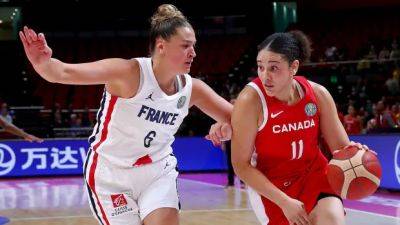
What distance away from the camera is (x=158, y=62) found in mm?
3885

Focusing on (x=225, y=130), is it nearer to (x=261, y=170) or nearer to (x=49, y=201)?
(x=261, y=170)

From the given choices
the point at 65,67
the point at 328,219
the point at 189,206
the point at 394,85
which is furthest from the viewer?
the point at 394,85

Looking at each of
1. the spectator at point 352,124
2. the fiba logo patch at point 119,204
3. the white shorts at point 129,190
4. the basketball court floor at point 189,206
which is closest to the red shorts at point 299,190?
the white shorts at point 129,190

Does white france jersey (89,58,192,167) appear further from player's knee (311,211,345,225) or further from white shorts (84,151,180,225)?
player's knee (311,211,345,225)

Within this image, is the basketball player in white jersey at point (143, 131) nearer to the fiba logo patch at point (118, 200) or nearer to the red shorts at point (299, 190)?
Result: the fiba logo patch at point (118, 200)

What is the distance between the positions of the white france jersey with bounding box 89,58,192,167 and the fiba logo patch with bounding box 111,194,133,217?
20cm

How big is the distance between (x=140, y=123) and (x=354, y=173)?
126cm

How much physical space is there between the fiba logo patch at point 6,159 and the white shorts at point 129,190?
35.8 ft

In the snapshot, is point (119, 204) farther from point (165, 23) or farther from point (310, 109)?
point (310, 109)

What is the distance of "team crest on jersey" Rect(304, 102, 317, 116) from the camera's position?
3.80 m

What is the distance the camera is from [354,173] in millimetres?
3529

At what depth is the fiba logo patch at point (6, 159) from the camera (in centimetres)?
1426

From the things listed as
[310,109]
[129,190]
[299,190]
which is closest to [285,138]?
[310,109]

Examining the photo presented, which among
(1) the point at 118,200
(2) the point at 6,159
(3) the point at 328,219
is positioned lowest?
(2) the point at 6,159
